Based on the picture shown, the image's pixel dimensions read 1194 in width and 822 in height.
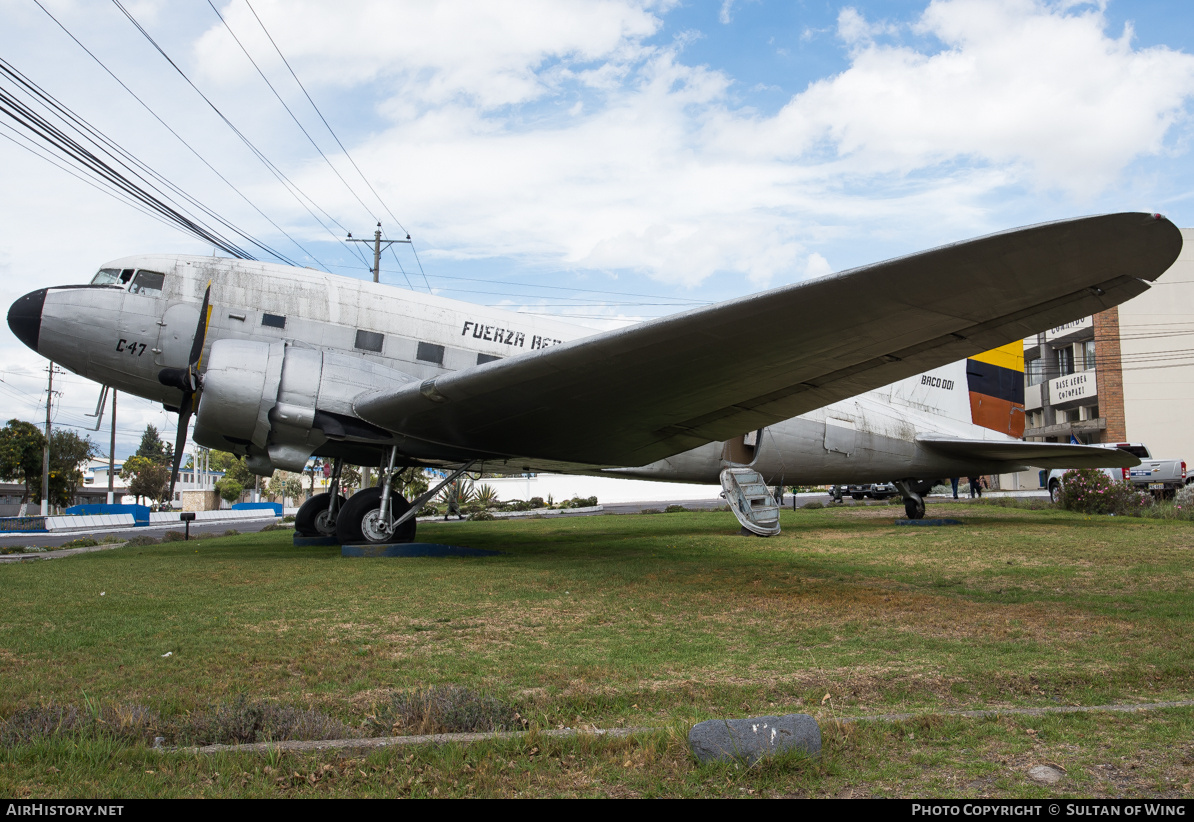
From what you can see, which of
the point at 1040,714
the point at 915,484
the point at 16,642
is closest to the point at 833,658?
the point at 1040,714

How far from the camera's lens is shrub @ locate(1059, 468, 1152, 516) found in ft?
58.1

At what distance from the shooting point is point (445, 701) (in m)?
3.35

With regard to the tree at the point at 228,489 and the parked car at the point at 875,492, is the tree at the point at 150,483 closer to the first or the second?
the tree at the point at 228,489

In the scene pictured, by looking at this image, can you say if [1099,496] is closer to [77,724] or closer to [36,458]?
[77,724]

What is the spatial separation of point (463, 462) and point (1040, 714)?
979 centimetres

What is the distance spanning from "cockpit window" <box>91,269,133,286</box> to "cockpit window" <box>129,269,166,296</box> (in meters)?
0.13

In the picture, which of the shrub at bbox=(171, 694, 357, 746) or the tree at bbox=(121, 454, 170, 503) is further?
the tree at bbox=(121, 454, 170, 503)

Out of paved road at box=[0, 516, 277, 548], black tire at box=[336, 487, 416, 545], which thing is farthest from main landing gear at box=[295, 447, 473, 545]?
paved road at box=[0, 516, 277, 548]

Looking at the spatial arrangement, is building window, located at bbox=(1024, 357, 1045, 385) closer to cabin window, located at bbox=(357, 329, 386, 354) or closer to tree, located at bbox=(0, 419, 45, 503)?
cabin window, located at bbox=(357, 329, 386, 354)

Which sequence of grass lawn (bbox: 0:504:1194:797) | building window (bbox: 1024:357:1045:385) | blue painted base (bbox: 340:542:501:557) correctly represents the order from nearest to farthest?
grass lawn (bbox: 0:504:1194:797) < blue painted base (bbox: 340:542:501:557) < building window (bbox: 1024:357:1045:385)

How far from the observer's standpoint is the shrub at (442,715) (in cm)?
320

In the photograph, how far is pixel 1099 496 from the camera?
1798 cm

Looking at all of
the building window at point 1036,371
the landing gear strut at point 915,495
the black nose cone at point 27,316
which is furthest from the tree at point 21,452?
the building window at point 1036,371
